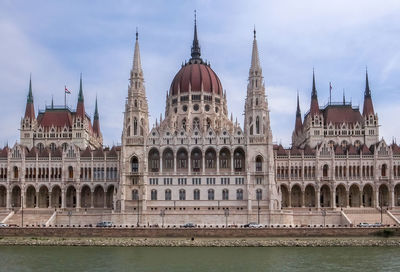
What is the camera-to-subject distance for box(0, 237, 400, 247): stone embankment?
84.2m

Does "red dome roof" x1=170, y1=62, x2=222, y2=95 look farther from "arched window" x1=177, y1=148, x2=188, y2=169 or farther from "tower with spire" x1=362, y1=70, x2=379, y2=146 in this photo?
"tower with spire" x1=362, y1=70, x2=379, y2=146

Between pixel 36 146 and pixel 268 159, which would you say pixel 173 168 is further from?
pixel 36 146

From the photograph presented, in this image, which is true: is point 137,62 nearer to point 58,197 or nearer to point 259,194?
point 58,197

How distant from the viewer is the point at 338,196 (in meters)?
122

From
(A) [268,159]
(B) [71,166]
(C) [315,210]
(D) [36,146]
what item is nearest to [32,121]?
(D) [36,146]

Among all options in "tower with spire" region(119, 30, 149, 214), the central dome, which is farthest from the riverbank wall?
the central dome

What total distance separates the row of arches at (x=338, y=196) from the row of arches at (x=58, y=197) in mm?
37018

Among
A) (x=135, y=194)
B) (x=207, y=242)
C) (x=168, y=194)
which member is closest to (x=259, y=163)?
(x=168, y=194)

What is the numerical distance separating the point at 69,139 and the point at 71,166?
1443 centimetres

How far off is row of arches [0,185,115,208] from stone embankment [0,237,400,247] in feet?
105

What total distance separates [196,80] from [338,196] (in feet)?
134

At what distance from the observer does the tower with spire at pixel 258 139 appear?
368ft

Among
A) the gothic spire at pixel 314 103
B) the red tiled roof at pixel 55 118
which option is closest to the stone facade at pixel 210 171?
the gothic spire at pixel 314 103

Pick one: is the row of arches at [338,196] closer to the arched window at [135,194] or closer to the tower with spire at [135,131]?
the tower with spire at [135,131]
